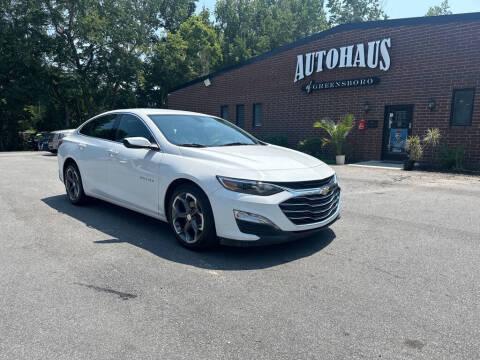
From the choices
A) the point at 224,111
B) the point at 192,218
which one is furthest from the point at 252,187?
the point at 224,111

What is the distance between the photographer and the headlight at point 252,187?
3717mm

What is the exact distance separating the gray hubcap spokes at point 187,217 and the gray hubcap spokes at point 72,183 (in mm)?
2776

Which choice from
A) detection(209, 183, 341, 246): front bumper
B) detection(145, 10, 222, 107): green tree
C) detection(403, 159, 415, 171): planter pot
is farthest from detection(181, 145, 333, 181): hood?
detection(145, 10, 222, 107): green tree

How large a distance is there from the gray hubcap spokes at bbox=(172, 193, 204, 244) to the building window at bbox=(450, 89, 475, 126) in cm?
1153

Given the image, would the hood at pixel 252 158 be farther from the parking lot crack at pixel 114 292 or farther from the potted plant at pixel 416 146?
the potted plant at pixel 416 146

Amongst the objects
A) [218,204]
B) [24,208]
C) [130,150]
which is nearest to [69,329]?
[218,204]

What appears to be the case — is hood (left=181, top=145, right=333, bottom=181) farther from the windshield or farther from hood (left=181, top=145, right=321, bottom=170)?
the windshield

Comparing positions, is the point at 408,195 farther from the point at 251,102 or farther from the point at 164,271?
the point at 251,102

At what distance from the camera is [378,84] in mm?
14141

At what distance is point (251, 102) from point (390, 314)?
1765cm

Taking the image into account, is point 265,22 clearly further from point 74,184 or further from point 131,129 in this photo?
point 131,129

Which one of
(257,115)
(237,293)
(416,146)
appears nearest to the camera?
(237,293)

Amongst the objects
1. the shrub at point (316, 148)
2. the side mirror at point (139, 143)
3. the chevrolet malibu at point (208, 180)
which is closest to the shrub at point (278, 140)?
the shrub at point (316, 148)

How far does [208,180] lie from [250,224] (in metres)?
0.65
